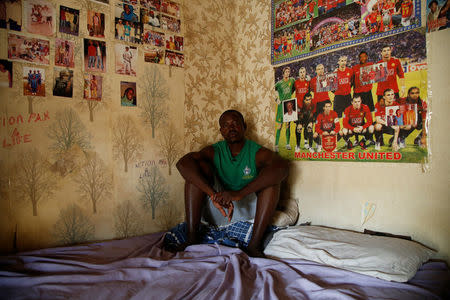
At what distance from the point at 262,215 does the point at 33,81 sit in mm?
1688

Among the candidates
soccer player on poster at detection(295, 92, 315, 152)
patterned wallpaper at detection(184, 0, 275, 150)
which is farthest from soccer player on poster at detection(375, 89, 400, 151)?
patterned wallpaper at detection(184, 0, 275, 150)

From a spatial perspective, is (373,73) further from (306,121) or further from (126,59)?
(126,59)

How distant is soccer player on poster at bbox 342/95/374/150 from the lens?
173 centimetres

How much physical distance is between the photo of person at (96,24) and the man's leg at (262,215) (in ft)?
5.33

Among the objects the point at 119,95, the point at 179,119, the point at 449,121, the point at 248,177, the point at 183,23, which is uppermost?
the point at 183,23

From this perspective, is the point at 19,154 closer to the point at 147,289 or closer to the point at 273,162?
the point at 147,289

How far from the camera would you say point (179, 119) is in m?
2.25

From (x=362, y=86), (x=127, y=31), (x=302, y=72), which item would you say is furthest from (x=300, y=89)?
(x=127, y=31)

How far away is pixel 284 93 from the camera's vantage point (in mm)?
2236

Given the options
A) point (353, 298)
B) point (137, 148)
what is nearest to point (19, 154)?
point (137, 148)

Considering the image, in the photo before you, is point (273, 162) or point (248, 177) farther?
point (248, 177)

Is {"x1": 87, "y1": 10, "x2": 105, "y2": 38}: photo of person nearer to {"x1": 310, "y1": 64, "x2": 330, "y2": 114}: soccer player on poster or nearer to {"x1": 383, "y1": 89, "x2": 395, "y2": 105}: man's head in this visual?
{"x1": 310, "y1": 64, "x2": 330, "y2": 114}: soccer player on poster

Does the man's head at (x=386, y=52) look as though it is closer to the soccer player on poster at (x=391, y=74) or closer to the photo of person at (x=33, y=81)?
the soccer player on poster at (x=391, y=74)

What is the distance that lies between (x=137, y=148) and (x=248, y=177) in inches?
35.6
